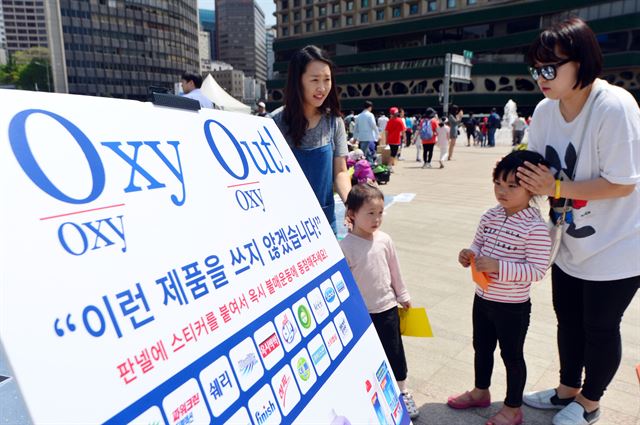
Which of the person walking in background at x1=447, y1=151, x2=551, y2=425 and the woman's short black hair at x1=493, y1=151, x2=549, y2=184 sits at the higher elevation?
the woman's short black hair at x1=493, y1=151, x2=549, y2=184

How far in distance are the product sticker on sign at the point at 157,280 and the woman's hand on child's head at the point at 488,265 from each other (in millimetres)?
923

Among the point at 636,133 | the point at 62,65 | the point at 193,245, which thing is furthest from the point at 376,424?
the point at 62,65

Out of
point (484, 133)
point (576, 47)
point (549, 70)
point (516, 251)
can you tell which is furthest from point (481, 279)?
point (484, 133)

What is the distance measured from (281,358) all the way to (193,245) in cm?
35

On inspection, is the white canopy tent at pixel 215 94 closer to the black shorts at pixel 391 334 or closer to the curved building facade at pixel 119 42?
the black shorts at pixel 391 334

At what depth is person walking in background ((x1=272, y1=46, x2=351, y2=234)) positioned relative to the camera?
7.57ft

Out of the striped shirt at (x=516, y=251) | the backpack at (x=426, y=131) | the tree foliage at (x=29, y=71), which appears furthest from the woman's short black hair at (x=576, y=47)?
the tree foliage at (x=29, y=71)

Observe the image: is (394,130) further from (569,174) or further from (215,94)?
(569,174)

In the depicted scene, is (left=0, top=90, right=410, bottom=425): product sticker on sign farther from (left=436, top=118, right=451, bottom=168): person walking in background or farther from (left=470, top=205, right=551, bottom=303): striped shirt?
(left=436, top=118, right=451, bottom=168): person walking in background

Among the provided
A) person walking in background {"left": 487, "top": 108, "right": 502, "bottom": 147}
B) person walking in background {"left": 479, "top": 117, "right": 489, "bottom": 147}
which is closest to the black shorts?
person walking in background {"left": 487, "top": 108, "right": 502, "bottom": 147}

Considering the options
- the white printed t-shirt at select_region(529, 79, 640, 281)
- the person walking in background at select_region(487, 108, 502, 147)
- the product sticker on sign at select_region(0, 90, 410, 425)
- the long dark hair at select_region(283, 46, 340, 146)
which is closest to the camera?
the product sticker on sign at select_region(0, 90, 410, 425)

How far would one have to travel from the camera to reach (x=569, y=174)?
79.3 inches

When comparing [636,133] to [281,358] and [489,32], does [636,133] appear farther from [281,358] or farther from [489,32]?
[489,32]

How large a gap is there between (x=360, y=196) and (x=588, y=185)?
3.14 ft
